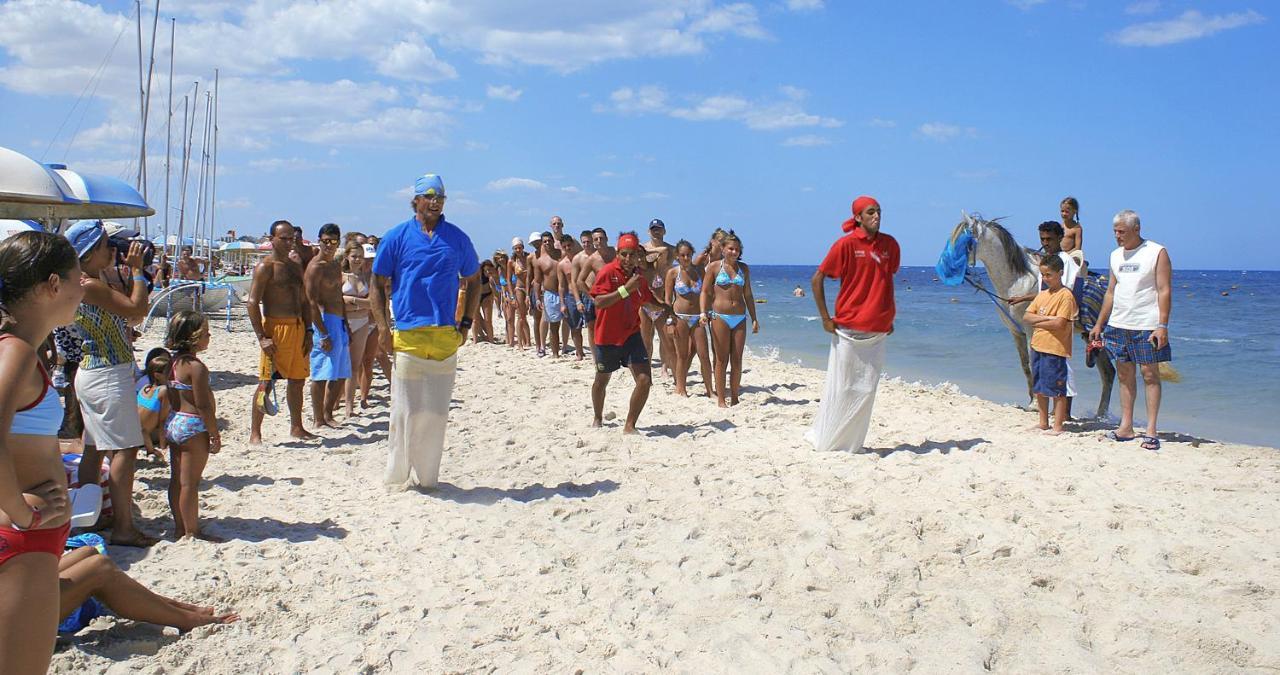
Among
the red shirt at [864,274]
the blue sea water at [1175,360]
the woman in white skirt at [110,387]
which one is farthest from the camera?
the blue sea water at [1175,360]

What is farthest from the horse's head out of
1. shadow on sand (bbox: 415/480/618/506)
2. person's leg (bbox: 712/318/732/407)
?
shadow on sand (bbox: 415/480/618/506)

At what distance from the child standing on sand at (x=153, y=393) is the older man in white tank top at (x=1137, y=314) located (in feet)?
20.8

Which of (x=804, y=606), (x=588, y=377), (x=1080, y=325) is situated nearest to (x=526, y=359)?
(x=588, y=377)

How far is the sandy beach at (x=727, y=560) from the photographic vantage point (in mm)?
3463

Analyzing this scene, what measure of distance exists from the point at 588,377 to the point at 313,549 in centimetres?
627

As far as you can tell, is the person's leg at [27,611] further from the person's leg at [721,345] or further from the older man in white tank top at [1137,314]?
the older man in white tank top at [1137,314]

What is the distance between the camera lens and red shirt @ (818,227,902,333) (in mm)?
6074

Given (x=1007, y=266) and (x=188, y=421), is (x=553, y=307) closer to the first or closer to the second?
(x=1007, y=266)

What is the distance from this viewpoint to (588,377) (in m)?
10.6

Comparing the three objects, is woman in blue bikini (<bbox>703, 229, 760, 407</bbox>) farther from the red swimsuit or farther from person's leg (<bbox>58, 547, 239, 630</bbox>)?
the red swimsuit

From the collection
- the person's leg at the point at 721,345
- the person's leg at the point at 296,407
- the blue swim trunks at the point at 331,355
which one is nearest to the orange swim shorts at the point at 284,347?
the person's leg at the point at 296,407

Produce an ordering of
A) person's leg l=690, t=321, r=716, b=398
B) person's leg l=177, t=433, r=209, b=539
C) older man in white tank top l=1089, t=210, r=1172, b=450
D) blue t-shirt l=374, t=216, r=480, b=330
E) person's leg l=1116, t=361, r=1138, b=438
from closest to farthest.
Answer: person's leg l=177, t=433, r=209, b=539 → blue t-shirt l=374, t=216, r=480, b=330 → older man in white tank top l=1089, t=210, r=1172, b=450 → person's leg l=1116, t=361, r=1138, b=438 → person's leg l=690, t=321, r=716, b=398

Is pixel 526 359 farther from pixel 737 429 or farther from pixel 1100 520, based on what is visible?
pixel 1100 520

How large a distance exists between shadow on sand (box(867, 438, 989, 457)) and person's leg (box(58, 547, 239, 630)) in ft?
14.9
